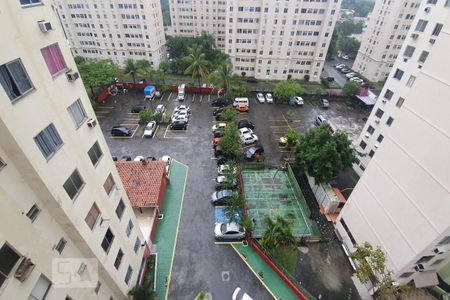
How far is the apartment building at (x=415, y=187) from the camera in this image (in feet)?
44.0

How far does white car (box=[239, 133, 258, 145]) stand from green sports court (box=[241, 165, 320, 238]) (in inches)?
Result: 238

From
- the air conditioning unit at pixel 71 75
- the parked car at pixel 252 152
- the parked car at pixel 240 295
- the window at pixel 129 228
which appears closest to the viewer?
the air conditioning unit at pixel 71 75

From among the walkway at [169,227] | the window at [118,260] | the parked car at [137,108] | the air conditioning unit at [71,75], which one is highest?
the air conditioning unit at [71,75]

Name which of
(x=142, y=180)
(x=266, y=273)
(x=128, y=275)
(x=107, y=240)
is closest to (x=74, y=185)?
(x=107, y=240)

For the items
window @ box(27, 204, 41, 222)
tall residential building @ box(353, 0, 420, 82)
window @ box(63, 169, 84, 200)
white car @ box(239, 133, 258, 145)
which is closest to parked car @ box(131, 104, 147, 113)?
white car @ box(239, 133, 258, 145)

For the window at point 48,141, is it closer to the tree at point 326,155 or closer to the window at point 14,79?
the window at point 14,79

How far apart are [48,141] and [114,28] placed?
5523 centimetres

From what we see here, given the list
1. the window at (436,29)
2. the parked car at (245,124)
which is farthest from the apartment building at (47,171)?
the window at (436,29)

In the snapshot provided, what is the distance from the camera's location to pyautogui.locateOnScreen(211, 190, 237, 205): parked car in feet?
82.1

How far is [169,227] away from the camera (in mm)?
23078

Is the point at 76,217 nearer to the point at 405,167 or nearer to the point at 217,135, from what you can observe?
the point at 405,167

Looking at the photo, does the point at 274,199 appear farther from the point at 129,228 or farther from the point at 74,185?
the point at 74,185

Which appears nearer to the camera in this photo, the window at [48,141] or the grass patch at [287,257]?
the window at [48,141]

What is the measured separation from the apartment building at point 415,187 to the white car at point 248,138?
16876mm
